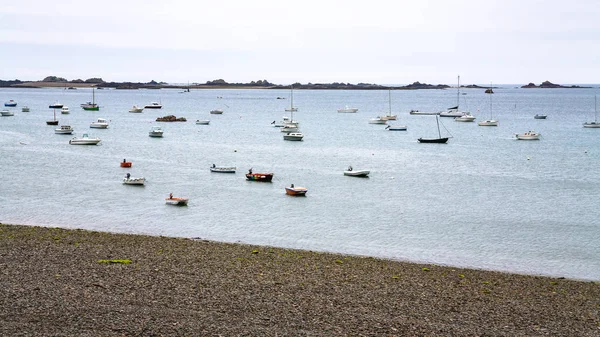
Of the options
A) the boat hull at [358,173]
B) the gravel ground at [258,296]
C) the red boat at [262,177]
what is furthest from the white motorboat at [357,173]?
the gravel ground at [258,296]

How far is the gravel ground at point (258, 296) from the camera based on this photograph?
55.6ft

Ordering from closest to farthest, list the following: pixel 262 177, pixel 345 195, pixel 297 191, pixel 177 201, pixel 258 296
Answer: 1. pixel 258 296
2. pixel 177 201
3. pixel 297 191
4. pixel 345 195
5. pixel 262 177

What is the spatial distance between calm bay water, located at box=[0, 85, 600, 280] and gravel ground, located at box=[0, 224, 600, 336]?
698 cm

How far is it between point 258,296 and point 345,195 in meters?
29.9

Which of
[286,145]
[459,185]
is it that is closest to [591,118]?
[286,145]

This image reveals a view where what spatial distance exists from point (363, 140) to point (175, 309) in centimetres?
7946

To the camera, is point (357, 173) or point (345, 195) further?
point (357, 173)

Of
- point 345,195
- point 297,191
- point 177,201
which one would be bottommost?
point 345,195

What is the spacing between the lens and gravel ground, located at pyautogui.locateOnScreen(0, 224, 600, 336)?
1694cm

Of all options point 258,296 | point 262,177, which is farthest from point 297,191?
point 258,296

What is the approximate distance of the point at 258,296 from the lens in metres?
19.9

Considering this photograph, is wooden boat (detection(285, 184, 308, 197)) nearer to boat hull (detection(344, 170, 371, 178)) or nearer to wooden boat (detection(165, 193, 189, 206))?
wooden boat (detection(165, 193, 189, 206))

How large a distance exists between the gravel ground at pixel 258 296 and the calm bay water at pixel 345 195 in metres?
6.98

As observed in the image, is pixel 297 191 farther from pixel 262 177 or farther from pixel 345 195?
pixel 262 177
